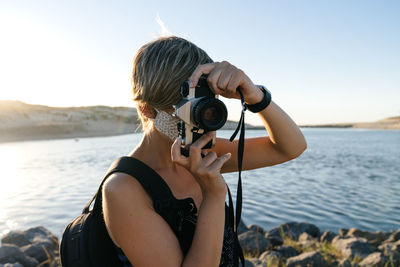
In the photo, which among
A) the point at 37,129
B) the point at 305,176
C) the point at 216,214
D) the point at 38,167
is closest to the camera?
the point at 216,214

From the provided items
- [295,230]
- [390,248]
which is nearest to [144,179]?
[390,248]

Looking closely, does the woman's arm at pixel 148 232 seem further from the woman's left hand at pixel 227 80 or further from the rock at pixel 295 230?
the rock at pixel 295 230

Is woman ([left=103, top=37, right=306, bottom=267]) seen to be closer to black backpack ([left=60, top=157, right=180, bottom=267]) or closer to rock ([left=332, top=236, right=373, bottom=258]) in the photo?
black backpack ([left=60, top=157, right=180, bottom=267])

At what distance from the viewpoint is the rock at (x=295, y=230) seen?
6.69 metres

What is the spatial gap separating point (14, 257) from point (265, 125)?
446cm

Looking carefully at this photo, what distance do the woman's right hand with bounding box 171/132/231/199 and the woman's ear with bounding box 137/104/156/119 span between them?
249 mm

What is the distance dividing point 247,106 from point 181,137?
18.9 inches

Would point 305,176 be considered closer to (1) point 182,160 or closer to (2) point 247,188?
(2) point 247,188

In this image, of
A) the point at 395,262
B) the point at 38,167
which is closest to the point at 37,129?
the point at 38,167

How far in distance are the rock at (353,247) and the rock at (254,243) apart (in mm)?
1139

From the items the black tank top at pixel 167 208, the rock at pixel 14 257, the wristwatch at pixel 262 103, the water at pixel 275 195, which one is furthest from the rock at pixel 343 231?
the black tank top at pixel 167 208

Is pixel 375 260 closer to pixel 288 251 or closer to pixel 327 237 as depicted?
pixel 288 251

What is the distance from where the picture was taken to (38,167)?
15430mm

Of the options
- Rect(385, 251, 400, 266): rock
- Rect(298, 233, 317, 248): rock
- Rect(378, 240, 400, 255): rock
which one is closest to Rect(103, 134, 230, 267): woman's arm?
Rect(385, 251, 400, 266): rock
